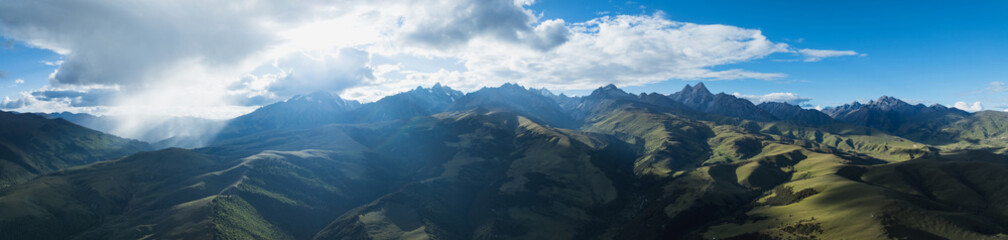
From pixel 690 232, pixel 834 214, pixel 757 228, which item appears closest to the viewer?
pixel 834 214

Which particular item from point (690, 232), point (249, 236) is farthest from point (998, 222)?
point (249, 236)

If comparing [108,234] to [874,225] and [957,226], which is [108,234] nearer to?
[874,225]

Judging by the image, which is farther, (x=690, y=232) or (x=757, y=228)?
(x=690, y=232)

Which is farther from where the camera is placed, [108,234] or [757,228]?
[108,234]

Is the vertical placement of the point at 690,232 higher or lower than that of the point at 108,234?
lower

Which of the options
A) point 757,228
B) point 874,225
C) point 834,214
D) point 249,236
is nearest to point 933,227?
point 874,225

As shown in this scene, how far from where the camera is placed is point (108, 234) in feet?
641

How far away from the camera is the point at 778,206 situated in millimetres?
198625

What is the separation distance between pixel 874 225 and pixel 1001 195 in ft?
335

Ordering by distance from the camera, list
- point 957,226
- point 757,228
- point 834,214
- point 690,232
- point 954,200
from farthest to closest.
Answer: point 690,232 < point 954,200 < point 757,228 < point 834,214 < point 957,226

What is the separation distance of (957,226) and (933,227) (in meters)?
5.68

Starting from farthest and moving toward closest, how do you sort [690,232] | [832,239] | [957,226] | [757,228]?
[690,232], [757,228], [832,239], [957,226]

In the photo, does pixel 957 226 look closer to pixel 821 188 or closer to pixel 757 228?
pixel 757 228

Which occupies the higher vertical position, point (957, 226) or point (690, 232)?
point (957, 226)
